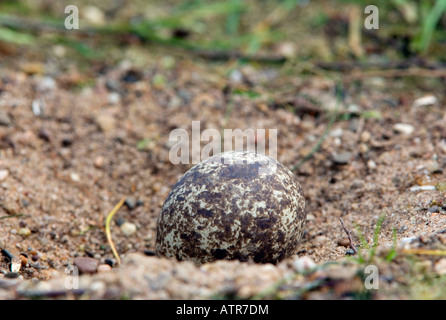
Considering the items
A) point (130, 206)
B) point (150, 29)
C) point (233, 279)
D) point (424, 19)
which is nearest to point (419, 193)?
point (233, 279)

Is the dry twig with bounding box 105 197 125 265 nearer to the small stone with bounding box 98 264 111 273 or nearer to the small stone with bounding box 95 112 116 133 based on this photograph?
the small stone with bounding box 98 264 111 273

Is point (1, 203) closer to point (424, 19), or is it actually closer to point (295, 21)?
point (295, 21)

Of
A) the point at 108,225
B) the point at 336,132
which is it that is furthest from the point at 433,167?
the point at 108,225

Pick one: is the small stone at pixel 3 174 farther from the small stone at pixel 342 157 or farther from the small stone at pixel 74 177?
the small stone at pixel 342 157

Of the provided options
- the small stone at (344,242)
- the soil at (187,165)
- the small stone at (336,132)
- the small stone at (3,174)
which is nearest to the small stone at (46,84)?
the soil at (187,165)

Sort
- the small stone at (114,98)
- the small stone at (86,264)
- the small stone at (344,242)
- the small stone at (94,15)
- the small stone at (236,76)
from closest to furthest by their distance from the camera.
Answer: the small stone at (344,242) < the small stone at (86,264) < the small stone at (114,98) < the small stone at (236,76) < the small stone at (94,15)
